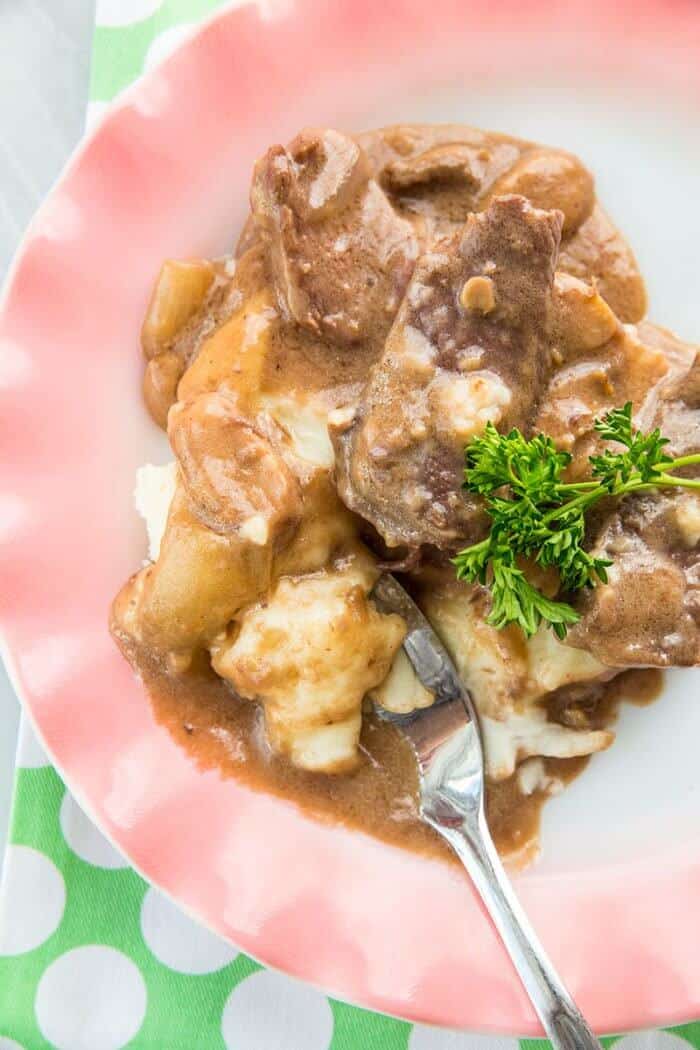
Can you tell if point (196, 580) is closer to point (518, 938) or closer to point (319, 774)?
point (319, 774)

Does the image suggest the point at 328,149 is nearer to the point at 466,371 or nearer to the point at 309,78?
the point at 309,78

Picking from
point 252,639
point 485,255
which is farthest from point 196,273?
point 252,639

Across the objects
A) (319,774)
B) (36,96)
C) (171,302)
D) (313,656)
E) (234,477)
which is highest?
(36,96)

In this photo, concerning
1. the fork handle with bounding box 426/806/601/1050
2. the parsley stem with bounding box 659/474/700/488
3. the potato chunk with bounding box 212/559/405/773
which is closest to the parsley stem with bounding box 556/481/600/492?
the parsley stem with bounding box 659/474/700/488

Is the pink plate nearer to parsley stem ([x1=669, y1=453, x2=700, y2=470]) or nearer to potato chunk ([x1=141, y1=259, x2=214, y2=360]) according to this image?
potato chunk ([x1=141, y1=259, x2=214, y2=360])

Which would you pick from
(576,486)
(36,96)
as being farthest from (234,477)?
(36,96)

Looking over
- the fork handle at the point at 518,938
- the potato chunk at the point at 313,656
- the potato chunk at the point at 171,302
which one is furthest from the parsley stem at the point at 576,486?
the potato chunk at the point at 171,302

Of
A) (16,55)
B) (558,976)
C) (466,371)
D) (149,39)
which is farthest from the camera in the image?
(16,55)
